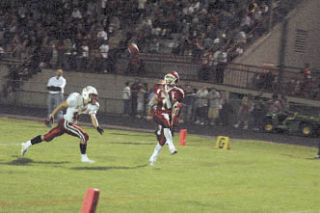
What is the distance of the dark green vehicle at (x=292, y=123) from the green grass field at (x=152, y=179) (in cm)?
665

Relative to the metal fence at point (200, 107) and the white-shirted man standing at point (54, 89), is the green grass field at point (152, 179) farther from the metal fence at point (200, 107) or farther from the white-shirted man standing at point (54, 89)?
the metal fence at point (200, 107)

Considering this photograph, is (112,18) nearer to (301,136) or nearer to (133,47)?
(133,47)

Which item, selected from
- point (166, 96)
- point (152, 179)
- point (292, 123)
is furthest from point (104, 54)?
point (152, 179)

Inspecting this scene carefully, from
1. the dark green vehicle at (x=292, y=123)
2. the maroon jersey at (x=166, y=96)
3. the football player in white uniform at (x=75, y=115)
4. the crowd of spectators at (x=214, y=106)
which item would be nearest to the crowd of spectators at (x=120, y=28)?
the crowd of spectators at (x=214, y=106)

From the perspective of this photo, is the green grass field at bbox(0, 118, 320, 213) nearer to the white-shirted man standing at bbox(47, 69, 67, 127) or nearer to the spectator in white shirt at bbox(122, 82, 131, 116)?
A: the white-shirted man standing at bbox(47, 69, 67, 127)

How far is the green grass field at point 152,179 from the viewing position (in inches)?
485

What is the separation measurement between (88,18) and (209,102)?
1011 centimetres

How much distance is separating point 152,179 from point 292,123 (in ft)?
53.5

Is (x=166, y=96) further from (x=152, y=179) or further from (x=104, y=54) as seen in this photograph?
(x=104, y=54)

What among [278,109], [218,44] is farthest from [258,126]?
[218,44]

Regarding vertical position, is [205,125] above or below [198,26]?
below

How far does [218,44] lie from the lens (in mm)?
34156

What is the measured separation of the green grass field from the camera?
1231cm

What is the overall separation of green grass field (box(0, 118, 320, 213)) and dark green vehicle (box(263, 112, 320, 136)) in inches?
262
